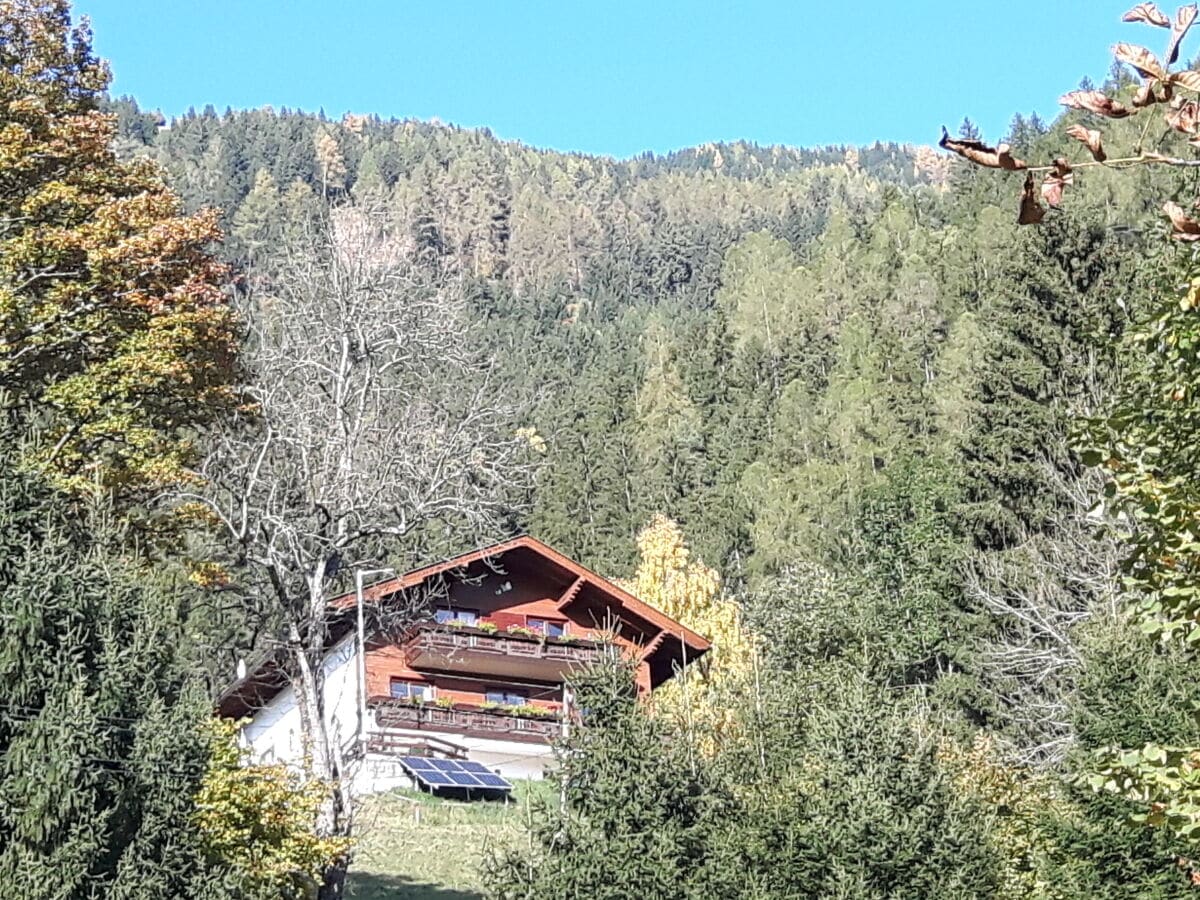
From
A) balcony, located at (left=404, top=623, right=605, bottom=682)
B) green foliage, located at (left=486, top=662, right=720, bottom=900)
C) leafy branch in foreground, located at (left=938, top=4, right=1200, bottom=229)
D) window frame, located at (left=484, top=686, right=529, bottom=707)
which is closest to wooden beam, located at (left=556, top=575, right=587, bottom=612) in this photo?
balcony, located at (left=404, top=623, right=605, bottom=682)

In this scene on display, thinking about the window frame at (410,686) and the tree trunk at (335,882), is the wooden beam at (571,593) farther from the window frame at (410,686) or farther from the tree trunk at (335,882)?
the tree trunk at (335,882)

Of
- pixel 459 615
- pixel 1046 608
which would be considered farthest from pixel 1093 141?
pixel 459 615

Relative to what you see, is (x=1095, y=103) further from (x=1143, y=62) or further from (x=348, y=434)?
(x=348, y=434)

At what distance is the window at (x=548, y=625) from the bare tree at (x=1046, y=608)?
10384mm

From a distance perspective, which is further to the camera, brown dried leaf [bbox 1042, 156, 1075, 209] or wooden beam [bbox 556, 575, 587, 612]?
wooden beam [bbox 556, 575, 587, 612]

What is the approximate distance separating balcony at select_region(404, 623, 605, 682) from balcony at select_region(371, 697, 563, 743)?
1231 millimetres

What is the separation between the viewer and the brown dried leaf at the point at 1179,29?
3.62 m

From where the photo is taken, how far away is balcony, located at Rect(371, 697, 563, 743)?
35188 millimetres

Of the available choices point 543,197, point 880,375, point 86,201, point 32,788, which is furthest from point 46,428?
point 543,197

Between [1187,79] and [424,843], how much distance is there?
24509mm

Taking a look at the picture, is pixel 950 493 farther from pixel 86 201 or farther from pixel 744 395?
pixel 744 395

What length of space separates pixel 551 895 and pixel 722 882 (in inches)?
66.8

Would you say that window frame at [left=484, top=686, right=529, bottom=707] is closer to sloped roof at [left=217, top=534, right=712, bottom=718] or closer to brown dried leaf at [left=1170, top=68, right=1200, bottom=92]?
sloped roof at [left=217, top=534, right=712, bottom=718]

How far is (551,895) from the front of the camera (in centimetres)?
1416
